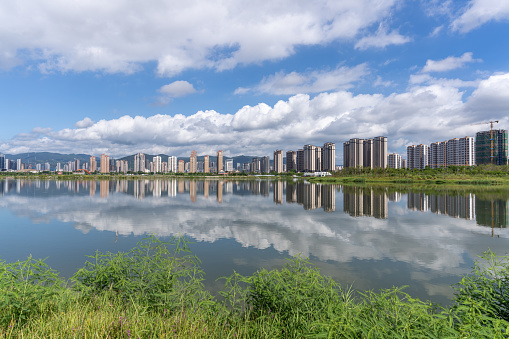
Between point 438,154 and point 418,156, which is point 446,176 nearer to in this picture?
point 438,154

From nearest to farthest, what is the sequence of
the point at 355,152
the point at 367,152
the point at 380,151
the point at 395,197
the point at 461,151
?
the point at 395,197, the point at 461,151, the point at 380,151, the point at 367,152, the point at 355,152

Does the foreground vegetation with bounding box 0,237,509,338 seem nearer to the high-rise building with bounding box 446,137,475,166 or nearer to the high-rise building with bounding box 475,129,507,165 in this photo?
the high-rise building with bounding box 446,137,475,166

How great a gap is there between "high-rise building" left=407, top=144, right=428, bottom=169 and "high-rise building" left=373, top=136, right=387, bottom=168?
2476cm

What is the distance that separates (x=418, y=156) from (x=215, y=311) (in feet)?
643

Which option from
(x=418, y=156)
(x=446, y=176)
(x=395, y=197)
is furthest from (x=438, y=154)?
(x=395, y=197)

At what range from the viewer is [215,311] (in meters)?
5.19

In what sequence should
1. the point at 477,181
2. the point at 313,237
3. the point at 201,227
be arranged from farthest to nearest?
1. the point at 477,181
2. the point at 201,227
3. the point at 313,237

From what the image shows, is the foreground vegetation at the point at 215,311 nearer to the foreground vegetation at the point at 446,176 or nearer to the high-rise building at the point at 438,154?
the foreground vegetation at the point at 446,176

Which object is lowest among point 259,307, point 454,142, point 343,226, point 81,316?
point 343,226

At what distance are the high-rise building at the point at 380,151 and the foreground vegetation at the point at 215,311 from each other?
553 feet

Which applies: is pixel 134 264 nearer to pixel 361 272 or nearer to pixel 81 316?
pixel 81 316

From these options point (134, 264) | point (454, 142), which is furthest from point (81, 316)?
point (454, 142)

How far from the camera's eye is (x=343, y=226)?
64.5 ft

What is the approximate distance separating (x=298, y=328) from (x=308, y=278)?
4.05ft
